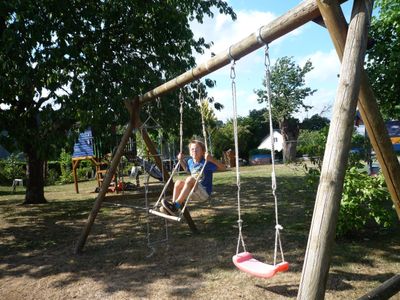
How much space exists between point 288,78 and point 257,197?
36881mm

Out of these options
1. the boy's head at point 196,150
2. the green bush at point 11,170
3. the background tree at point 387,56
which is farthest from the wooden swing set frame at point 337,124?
the green bush at point 11,170

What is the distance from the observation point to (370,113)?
2568 mm

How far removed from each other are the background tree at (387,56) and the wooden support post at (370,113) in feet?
22.4

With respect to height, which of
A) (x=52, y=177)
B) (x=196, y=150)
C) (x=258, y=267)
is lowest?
(x=258, y=267)

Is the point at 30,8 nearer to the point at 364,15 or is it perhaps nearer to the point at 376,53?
the point at 364,15

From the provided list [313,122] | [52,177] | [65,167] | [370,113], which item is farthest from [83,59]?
[313,122]

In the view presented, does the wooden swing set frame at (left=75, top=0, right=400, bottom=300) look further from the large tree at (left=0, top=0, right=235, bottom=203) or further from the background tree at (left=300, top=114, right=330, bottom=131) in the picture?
the background tree at (left=300, top=114, right=330, bottom=131)

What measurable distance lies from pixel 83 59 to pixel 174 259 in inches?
197

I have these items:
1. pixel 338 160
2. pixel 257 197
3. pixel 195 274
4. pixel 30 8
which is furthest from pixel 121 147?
pixel 257 197

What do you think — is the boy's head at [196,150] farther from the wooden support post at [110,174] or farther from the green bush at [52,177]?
the green bush at [52,177]

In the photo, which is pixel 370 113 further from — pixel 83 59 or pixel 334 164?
pixel 83 59

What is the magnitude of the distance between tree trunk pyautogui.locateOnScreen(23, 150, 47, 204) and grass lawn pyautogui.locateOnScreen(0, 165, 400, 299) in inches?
105

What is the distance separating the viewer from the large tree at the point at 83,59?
706 centimetres

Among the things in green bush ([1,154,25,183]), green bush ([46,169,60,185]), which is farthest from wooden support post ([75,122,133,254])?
green bush ([1,154,25,183])
